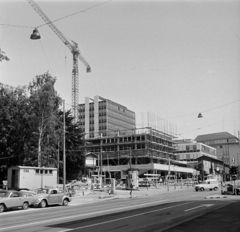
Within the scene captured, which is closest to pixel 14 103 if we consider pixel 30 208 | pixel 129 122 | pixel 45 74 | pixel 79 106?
pixel 45 74

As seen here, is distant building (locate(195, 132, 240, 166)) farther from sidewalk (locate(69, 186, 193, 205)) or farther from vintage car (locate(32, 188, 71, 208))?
vintage car (locate(32, 188, 71, 208))

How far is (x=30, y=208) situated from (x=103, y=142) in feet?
273

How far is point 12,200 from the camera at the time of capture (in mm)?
22562

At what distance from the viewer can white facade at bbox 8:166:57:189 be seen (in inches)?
1342

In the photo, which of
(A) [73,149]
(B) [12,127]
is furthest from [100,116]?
(B) [12,127]

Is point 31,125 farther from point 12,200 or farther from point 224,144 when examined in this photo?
point 224,144

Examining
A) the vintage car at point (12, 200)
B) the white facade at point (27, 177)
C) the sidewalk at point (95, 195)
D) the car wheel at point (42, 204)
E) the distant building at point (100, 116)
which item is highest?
the distant building at point (100, 116)

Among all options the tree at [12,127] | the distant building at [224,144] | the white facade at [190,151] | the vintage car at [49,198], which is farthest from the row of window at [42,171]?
the distant building at [224,144]

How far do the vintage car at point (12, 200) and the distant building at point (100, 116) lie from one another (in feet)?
351

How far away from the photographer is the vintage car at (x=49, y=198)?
24.2 m

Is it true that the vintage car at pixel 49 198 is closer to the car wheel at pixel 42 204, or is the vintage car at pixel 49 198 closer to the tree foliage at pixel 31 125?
the car wheel at pixel 42 204

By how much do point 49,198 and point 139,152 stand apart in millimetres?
72731

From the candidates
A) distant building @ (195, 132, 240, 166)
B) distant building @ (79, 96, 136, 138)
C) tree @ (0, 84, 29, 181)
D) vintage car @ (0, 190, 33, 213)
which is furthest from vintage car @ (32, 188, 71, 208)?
distant building @ (195, 132, 240, 166)

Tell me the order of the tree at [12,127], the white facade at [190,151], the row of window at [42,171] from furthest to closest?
the white facade at [190,151] < the tree at [12,127] < the row of window at [42,171]
